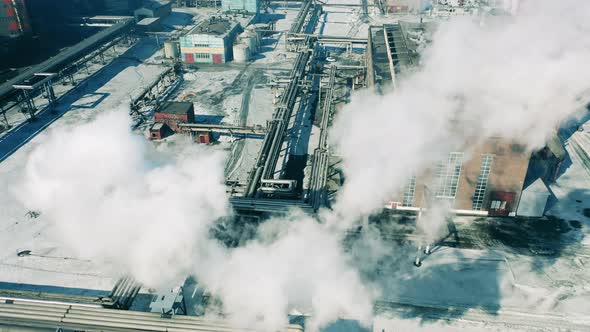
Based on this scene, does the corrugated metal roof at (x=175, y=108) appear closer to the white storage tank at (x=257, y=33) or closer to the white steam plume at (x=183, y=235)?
the white steam plume at (x=183, y=235)

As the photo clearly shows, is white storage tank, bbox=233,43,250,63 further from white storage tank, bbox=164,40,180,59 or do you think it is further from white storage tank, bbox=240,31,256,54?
white storage tank, bbox=164,40,180,59

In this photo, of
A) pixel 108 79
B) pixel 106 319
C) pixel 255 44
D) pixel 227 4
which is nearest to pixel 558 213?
pixel 106 319

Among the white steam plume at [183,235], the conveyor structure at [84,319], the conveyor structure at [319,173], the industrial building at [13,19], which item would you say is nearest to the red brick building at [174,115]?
the conveyor structure at [319,173]

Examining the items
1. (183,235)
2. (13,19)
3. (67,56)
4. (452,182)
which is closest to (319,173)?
(452,182)

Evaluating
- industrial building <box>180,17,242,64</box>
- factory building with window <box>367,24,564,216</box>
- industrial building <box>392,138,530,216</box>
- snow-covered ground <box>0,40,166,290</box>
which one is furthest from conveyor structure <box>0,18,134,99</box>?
industrial building <box>392,138,530,216</box>

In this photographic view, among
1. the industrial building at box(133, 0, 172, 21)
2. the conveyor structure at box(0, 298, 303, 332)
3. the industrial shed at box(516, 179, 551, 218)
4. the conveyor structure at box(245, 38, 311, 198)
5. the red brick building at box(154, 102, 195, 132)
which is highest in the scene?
the industrial building at box(133, 0, 172, 21)

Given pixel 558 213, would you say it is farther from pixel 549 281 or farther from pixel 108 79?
pixel 108 79
